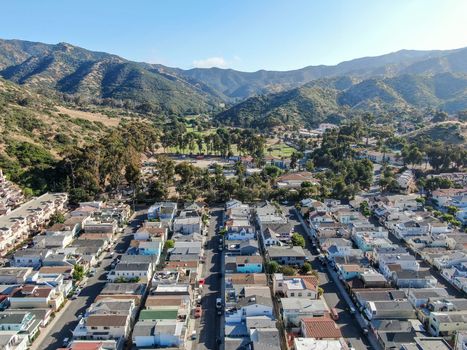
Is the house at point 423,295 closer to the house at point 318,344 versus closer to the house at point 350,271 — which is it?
the house at point 350,271

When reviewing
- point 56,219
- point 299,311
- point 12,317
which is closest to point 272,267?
point 299,311

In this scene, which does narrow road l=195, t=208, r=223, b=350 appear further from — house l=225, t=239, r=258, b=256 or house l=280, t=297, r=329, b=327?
house l=280, t=297, r=329, b=327

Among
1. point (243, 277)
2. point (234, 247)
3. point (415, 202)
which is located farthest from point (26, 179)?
point (415, 202)

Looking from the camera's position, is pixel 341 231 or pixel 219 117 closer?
pixel 341 231

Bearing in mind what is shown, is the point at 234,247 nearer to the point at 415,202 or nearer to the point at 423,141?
the point at 415,202

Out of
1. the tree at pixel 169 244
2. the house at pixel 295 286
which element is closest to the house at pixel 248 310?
the house at pixel 295 286

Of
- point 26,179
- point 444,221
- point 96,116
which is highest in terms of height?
point 96,116
